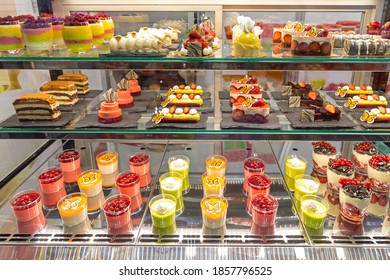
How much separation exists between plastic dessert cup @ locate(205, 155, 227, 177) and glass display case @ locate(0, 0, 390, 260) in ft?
0.37

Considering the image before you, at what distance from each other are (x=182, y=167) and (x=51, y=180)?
0.96 metres

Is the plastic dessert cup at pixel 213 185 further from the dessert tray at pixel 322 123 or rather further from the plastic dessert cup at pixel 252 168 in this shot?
the dessert tray at pixel 322 123

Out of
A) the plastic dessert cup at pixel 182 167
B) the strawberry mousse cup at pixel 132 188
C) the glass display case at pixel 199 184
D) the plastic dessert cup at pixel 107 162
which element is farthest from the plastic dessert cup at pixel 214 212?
the plastic dessert cup at pixel 107 162

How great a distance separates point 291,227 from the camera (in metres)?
2.17

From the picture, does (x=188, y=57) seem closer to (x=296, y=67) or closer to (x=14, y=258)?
(x=296, y=67)

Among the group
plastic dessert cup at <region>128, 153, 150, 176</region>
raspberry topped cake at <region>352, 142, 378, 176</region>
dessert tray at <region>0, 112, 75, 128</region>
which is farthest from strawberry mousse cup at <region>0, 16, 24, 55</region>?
raspberry topped cake at <region>352, 142, 378, 176</region>

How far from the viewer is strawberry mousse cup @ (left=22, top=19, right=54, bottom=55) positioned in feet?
5.99

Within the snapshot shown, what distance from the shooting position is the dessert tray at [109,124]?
6.33ft

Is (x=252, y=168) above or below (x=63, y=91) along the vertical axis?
below

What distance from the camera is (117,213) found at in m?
2.14

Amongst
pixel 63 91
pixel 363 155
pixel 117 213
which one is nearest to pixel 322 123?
pixel 363 155

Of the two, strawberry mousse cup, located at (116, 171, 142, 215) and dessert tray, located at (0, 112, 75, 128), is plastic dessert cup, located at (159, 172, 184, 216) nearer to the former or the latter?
strawberry mousse cup, located at (116, 171, 142, 215)

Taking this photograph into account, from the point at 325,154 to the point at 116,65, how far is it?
1817 millimetres

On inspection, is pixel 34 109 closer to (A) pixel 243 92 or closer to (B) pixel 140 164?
(B) pixel 140 164
